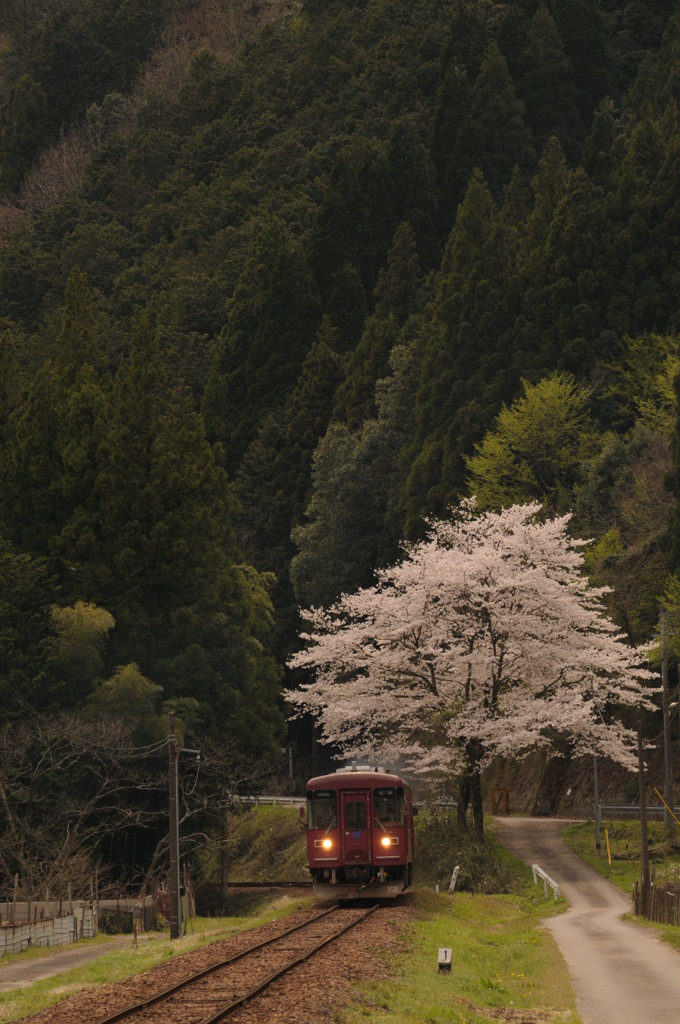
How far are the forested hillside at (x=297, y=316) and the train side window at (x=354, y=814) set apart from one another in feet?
59.5

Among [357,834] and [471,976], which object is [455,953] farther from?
[357,834]

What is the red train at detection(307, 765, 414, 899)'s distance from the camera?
116 ft

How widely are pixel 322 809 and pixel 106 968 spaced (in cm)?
995

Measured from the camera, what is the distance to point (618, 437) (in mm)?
68375

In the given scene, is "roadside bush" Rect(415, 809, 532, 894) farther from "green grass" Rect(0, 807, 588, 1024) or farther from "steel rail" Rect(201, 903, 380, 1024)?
"steel rail" Rect(201, 903, 380, 1024)

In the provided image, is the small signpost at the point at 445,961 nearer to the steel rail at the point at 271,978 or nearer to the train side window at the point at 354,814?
the steel rail at the point at 271,978

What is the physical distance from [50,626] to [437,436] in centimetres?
2847

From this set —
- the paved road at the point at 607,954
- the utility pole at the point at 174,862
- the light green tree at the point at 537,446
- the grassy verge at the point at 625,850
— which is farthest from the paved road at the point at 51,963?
the light green tree at the point at 537,446

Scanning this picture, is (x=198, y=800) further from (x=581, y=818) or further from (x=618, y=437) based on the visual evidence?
(x=618, y=437)

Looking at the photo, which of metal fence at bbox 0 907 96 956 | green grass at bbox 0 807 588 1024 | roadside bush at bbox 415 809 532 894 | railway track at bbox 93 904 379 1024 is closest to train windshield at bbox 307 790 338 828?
green grass at bbox 0 807 588 1024

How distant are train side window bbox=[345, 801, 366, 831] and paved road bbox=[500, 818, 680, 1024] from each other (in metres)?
4.71

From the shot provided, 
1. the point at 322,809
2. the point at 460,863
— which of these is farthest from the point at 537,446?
the point at 322,809

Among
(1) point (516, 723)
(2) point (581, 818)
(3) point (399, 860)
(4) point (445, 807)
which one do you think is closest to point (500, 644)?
(1) point (516, 723)

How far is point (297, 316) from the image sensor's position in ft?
332
